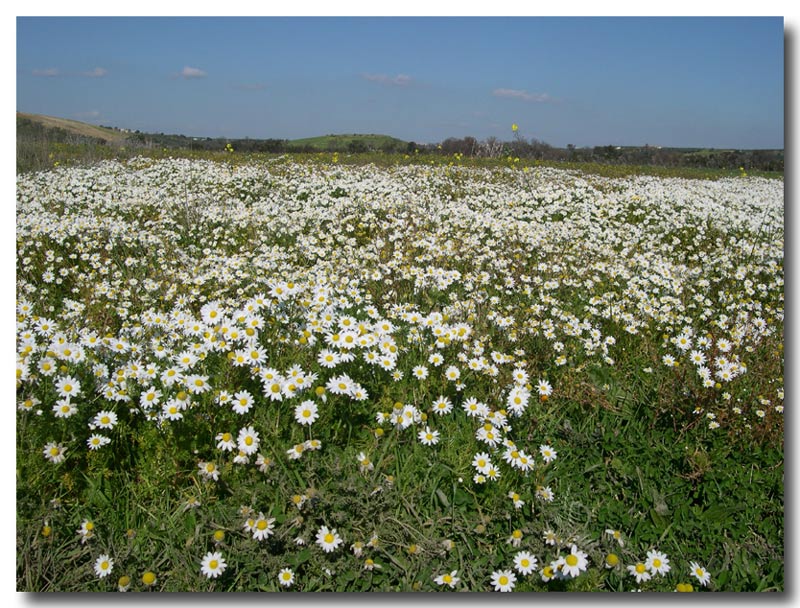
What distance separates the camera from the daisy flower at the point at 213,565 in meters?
2.30

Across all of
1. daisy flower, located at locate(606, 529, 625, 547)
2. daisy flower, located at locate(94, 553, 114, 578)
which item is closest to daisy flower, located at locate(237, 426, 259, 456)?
daisy flower, located at locate(94, 553, 114, 578)

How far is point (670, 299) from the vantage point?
5062 millimetres

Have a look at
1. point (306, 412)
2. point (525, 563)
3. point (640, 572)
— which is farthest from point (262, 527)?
point (640, 572)

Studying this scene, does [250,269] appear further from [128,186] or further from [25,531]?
[128,186]

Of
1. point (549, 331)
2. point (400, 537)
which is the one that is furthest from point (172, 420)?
point (549, 331)

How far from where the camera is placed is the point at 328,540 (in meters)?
2.41

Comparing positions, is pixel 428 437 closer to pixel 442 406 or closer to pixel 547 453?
pixel 442 406

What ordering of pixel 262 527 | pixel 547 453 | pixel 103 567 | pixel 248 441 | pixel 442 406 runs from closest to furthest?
pixel 103 567, pixel 262 527, pixel 248 441, pixel 547 453, pixel 442 406

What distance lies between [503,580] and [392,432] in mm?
999

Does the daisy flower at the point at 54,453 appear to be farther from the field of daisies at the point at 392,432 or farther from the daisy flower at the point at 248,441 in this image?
the daisy flower at the point at 248,441

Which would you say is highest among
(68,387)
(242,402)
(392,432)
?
(68,387)

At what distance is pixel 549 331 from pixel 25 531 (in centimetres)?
371

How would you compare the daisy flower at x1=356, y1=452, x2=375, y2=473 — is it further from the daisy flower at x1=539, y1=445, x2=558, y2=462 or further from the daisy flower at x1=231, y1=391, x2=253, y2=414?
the daisy flower at x1=539, y1=445, x2=558, y2=462

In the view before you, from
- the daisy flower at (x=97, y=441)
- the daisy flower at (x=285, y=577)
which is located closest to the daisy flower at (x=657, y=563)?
the daisy flower at (x=285, y=577)
